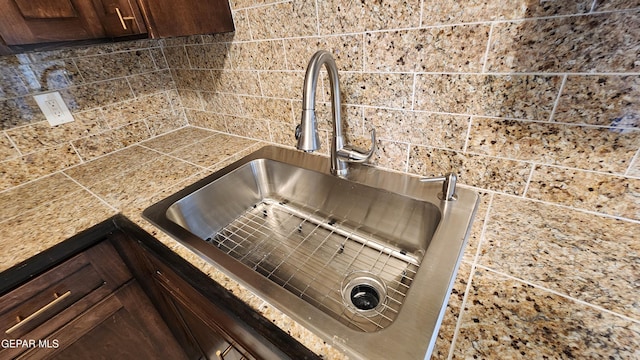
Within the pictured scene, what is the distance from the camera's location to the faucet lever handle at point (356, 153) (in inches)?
30.4

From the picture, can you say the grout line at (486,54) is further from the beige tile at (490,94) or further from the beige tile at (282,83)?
the beige tile at (282,83)

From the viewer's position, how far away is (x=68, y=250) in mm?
705

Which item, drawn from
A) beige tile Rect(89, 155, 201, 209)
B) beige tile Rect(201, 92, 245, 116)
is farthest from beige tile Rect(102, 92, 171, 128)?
beige tile Rect(89, 155, 201, 209)

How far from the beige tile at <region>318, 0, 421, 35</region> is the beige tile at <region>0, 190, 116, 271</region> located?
0.88 m

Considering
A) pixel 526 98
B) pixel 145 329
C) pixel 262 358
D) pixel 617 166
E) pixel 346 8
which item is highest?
pixel 346 8

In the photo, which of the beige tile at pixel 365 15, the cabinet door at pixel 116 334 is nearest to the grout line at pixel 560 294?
the beige tile at pixel 365 15

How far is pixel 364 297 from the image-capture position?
0.67m

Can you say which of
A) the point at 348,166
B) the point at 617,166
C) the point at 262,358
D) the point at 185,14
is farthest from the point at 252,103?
the point at 617,166

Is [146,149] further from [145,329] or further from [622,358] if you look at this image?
[622,358]

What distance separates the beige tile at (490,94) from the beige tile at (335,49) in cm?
20

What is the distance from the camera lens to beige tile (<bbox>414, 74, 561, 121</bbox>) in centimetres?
56

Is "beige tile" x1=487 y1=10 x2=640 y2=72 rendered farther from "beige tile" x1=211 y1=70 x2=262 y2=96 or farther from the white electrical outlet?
the white electrical outlet

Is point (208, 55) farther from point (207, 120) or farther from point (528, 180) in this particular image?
point (528, 180)

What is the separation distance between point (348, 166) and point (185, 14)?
753 mm
